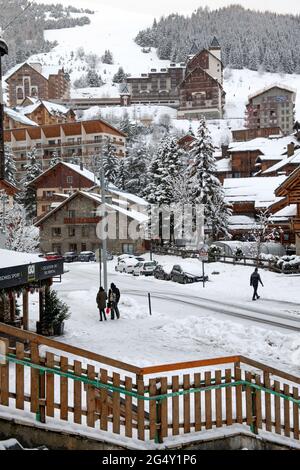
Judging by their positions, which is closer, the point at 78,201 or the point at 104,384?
the point at 104,384

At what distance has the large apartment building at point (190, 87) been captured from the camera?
533 feet

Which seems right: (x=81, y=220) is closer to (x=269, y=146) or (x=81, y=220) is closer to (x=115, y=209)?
(x=115, y=209)

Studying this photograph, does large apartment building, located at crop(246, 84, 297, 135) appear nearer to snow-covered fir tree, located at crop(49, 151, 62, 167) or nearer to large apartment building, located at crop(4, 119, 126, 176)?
large apartment building, located at crop(4, 119, 126, 176)

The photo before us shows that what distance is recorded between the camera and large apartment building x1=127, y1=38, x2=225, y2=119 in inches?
6398

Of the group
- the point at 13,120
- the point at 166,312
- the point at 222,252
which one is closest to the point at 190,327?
the point at 166,312

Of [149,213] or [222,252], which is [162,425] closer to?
[222,252]

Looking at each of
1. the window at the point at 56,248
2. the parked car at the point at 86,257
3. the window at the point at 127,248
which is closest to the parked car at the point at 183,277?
the parked car at the point at 86,257

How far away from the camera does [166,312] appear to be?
25.0 m

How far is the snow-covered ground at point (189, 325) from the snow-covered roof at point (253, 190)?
26397 mm

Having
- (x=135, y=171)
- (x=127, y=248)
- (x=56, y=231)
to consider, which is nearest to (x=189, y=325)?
(x=127, y=248)

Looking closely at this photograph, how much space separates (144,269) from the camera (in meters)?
44.1

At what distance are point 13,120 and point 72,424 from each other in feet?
364

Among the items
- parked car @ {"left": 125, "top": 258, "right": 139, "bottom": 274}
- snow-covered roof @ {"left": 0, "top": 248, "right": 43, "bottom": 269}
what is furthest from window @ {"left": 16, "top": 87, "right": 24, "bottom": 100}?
snow-covered roof @ {"left": 0, "top": 248, "right": 43, "bottom": 269}
